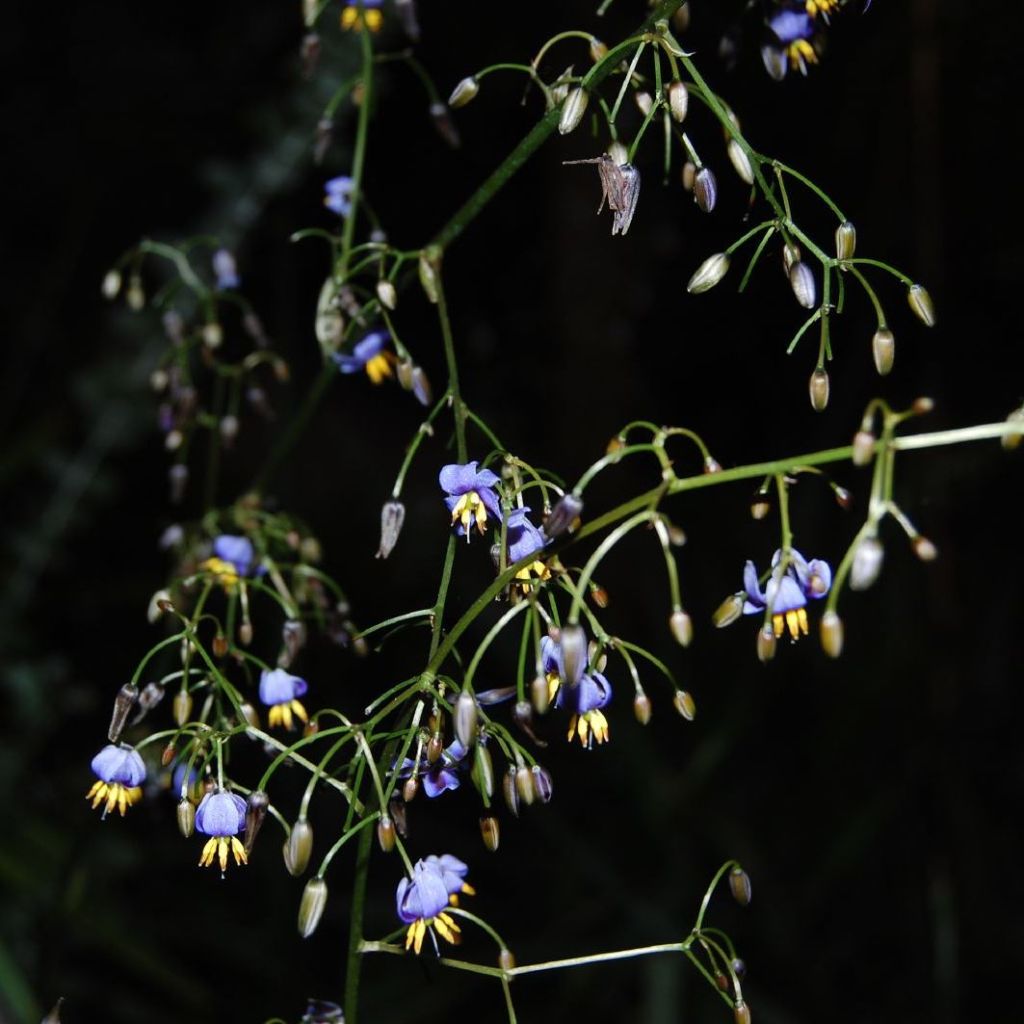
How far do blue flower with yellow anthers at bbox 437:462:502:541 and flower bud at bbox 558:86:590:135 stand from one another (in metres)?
0.41

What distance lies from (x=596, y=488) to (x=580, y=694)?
3426 millimetres

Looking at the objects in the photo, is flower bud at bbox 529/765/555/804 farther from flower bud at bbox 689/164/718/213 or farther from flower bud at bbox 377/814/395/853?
flower bud at bbox 689/164/718/213

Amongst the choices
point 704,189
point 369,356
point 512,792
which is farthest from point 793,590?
point 369,356

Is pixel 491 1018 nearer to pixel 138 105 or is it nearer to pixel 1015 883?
pixel 1015 883

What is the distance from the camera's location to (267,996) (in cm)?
364

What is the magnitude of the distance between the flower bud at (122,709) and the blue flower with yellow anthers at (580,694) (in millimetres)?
504

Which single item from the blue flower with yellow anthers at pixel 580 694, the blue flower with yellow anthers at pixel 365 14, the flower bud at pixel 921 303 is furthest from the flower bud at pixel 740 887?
the blue flower with yellow anthers at pixel 365 14

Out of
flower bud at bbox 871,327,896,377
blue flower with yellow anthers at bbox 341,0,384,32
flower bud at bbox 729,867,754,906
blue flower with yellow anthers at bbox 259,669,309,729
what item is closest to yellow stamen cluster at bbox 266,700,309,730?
blue flower with yellow anthers at bbox 259,669,309,729

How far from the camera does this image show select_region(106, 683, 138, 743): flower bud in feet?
5.03

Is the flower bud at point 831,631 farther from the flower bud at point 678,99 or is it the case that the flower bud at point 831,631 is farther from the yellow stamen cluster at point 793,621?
the flower bud at point 678,99

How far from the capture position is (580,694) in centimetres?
137

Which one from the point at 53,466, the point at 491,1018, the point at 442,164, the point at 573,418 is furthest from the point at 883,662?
the point at 53,466

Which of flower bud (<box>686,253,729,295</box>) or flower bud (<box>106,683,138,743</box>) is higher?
flower bud (<box>686,253,729,295</box>)

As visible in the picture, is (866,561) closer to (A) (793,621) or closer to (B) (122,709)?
(A) (793,621)
